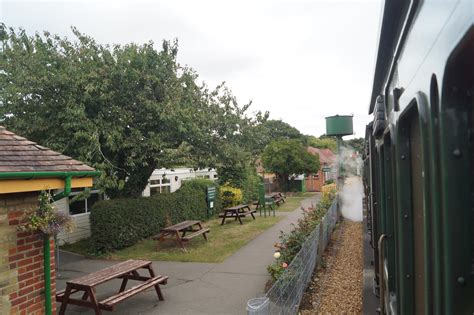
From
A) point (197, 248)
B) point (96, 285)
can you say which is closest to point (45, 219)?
point (96, 285)

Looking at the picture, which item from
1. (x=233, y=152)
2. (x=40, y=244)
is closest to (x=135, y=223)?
(x=233, y=152)

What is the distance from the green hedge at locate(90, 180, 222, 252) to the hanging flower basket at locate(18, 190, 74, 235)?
582cm

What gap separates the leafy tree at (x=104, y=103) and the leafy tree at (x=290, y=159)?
15.8 m

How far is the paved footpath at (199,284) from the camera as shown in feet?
20.7

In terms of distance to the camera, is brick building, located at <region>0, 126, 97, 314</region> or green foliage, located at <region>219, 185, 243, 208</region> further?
green foliage, located at <region>219, 185, 243, 208</region>

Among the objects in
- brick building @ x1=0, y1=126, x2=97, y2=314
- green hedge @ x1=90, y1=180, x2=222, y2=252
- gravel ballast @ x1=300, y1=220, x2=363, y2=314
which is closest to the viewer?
brick building @ x1=0, y1=126, x2=97, y2=314

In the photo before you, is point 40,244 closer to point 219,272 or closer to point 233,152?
point 219,272

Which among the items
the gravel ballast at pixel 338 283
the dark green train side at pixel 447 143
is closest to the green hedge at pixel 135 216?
the gravel ballast at pixel 338 283

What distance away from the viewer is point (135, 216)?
36.6 feet

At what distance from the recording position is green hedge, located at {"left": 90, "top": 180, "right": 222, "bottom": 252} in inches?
399

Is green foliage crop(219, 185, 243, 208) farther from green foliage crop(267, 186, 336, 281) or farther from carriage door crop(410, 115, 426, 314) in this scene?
carriage door crop(410, 115, 426, 314)

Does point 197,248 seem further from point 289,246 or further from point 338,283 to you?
point 338,283

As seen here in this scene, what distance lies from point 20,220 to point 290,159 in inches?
920

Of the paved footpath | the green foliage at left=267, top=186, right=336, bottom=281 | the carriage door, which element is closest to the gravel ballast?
the green foliage at left=267, top=186, right=336, bottom=281
